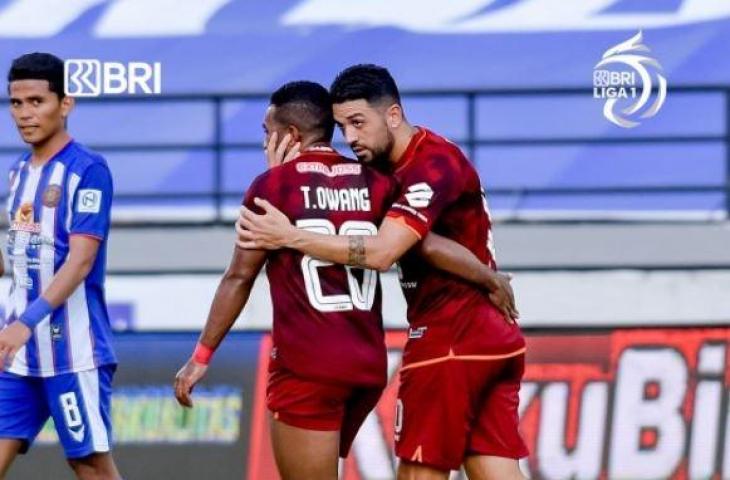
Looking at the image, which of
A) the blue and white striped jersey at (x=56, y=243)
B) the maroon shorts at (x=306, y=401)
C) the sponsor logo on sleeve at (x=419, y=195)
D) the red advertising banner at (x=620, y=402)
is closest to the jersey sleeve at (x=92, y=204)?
the blue and white striped jersey at (x=56, y=243)

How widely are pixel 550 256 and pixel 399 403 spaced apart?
374 cm

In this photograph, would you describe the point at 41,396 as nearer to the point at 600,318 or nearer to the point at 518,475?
the point at 518,475

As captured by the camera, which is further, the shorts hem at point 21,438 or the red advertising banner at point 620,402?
the red advertising banner at point 620,402

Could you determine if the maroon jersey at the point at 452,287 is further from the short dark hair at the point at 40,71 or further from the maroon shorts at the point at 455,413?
the short dark hair at the point at 40,71

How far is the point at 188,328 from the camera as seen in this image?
9.01 meters

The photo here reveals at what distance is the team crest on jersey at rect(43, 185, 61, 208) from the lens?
6383mm

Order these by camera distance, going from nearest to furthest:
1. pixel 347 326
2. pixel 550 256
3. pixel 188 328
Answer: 1. pixel 347 326
2. pixel 188 328
3. pixel 550 256

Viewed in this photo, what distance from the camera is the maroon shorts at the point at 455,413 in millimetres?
6156

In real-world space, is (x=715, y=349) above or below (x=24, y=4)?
below

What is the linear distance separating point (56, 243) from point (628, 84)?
16.8ft

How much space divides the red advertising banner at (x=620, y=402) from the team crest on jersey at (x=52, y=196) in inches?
88.2

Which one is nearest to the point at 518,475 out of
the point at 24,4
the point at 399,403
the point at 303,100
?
the point at 399,403

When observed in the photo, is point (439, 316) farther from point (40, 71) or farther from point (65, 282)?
point (40, 71)

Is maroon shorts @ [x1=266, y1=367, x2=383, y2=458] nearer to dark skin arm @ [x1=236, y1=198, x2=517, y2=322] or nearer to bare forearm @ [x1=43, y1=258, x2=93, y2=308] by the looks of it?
dark skin arm @ [x1=236, y1=198, x2=517, y2=322]
